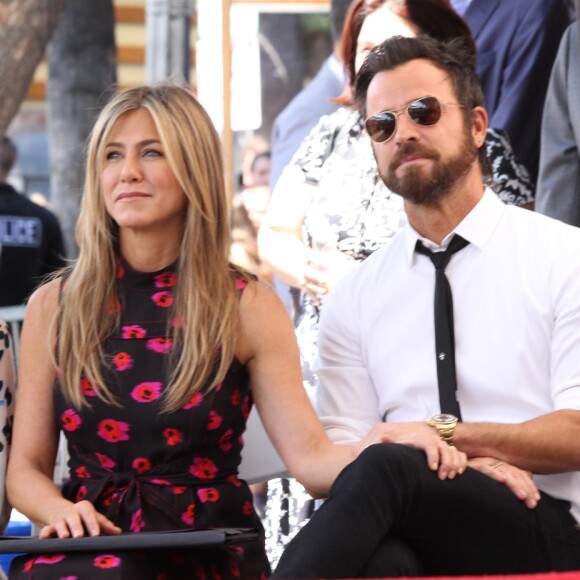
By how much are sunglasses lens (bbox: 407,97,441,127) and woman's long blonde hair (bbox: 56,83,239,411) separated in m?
0.52

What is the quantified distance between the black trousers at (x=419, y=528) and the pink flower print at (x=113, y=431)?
0.62 metres

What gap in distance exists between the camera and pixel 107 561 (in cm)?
271

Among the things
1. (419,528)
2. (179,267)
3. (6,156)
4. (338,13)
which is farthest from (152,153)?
(6,156)

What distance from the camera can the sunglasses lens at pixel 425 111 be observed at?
11.0 ft

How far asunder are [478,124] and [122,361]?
114cm

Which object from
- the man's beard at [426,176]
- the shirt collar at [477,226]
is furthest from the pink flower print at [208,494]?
the man's beard at [426,176]

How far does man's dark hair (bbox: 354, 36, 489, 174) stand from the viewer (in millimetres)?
3436

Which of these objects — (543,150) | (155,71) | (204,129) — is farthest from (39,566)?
(155,71)

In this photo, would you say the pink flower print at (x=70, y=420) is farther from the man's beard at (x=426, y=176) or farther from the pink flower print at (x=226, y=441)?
the man's beard at (x=426, y=176)

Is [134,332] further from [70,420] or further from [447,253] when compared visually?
[447,253]

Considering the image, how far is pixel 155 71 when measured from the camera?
6320 millimetres

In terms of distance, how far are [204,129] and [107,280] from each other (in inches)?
→ 16.9

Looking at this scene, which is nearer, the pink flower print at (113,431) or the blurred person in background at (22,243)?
the pink flower print at (113,431)

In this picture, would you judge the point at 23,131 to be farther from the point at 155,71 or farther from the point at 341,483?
the point at 341,483
